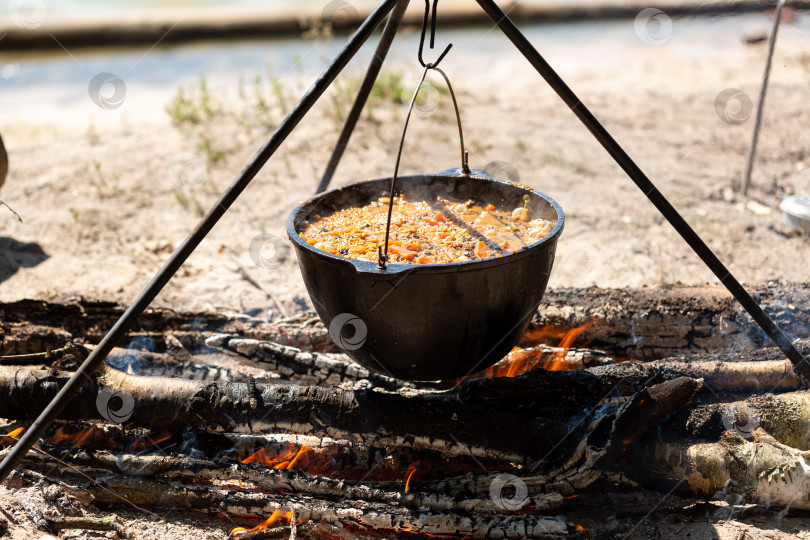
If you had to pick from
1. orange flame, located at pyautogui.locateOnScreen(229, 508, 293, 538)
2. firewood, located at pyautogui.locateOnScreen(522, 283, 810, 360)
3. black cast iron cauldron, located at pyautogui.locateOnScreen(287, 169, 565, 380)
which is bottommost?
orange flame, located at pyautogui.locateOnScreen(229, 508, 293, 538)

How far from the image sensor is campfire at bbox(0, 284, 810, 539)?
9.46 ft

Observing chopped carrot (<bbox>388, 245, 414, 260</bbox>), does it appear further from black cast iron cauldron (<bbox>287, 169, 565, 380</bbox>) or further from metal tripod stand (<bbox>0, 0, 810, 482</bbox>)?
metal tripod stand (<bbox>0, 0, 810, 482</bbox>)

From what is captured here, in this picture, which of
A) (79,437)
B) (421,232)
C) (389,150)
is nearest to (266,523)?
(79,437)

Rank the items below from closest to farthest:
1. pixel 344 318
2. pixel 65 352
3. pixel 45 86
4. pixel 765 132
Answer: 1. pixel 344 318
2. pixel 65 352
3. pixel 765 132
4. pixel 45 86

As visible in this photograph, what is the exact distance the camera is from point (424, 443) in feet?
9.86

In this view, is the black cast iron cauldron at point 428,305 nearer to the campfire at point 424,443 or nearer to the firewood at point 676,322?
the campfire at point 424,443

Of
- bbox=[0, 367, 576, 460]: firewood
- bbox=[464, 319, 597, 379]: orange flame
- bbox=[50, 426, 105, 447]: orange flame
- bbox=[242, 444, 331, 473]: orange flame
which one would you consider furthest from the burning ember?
bbox=[50, 426, 105, 447]: orange flame

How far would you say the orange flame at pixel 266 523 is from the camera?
9.53ft

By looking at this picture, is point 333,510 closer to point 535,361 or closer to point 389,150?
point 535,361

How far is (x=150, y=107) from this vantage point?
9.59m

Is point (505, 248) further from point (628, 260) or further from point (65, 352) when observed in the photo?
point (628, 260)

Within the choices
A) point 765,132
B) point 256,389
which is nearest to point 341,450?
point 256,389

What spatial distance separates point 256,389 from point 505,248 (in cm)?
134

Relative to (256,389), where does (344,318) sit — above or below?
above
